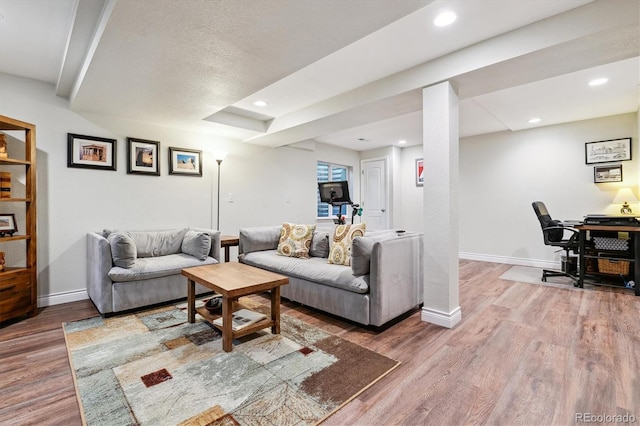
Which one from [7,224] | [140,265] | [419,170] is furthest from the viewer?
[419,170]

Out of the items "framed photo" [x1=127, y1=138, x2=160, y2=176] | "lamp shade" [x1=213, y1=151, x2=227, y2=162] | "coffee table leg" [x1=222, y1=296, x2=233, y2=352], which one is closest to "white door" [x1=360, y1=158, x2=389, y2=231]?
"lamp shade" [x1=213, y1=151, x2=227, y2=162]

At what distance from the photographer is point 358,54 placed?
2535 mm

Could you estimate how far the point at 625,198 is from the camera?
4293 millimetres

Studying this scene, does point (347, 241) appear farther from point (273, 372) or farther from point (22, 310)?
point (22, 310)

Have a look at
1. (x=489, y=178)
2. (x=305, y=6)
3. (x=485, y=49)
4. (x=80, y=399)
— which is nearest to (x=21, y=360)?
(x=80, y=399)

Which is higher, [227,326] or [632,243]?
[632,243]

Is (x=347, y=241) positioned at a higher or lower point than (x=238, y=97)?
lower

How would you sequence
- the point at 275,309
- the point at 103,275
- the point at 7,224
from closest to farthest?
the point at 275,309
the point at 103,275
the point at 7,224

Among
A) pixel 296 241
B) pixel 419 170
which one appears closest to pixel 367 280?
pixel 296 241

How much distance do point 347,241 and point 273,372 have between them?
1537 millimetres

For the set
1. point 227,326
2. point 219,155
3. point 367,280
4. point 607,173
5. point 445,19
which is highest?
point 445,19

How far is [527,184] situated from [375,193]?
2892mm

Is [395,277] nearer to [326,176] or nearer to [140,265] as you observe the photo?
[140,265]

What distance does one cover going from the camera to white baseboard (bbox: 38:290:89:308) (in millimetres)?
3189
